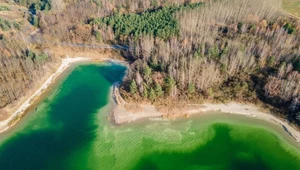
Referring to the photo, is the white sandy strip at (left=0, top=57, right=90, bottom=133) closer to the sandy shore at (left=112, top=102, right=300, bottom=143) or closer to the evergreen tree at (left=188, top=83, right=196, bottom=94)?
the sandy shore at (left=112, top=102, right=300, bottom=143)

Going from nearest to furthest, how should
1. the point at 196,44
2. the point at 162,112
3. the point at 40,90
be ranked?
the point at 162,112
the point at 40,90
the point at 196,44

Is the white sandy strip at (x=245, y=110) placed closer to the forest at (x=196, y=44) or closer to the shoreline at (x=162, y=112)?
the shoreline at (x=162, y=112)

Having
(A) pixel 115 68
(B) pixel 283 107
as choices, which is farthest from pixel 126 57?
(B) pixel 283 107

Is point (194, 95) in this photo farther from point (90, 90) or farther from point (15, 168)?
point (15, 168)

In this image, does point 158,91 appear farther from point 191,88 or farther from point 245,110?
point 245,110

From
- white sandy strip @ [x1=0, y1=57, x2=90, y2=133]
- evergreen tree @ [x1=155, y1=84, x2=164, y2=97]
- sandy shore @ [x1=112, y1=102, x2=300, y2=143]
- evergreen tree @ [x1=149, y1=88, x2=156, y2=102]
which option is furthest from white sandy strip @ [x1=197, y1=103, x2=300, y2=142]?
white sandy strip @ [x1=0, y1=57, x2=90, y2=133]

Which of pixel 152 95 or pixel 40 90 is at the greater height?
pixel 152 95

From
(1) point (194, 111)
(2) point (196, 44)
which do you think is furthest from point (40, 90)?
(2) point (196, 44)
